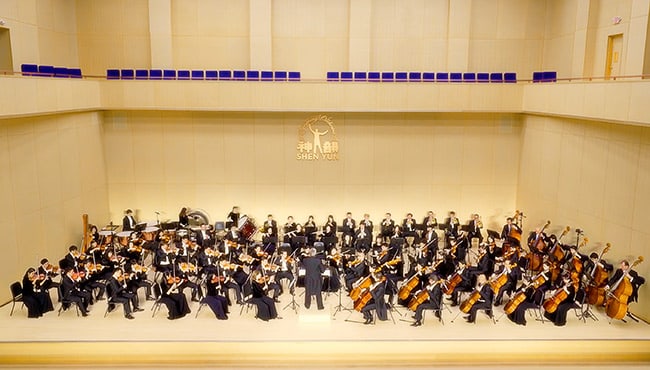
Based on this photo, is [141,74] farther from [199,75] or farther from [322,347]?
[322,347]

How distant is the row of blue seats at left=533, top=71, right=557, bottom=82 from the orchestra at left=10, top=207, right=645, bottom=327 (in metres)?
5.23

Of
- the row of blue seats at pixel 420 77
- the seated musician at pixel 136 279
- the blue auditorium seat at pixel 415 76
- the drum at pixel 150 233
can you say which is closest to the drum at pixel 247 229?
the drum at pixel 150 233

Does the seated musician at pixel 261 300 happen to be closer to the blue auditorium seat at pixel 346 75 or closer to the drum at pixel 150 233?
the drum at pixel 150 233

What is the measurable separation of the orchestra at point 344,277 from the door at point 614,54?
5072 millimetres

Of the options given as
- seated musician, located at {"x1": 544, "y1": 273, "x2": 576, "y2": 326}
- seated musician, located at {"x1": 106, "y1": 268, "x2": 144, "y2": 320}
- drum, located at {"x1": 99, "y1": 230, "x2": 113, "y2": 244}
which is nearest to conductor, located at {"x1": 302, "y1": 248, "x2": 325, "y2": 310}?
seated musician, located at {"x1": 106, "y1": 268, "x2": 144, "y2": 320}

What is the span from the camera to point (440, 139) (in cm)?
1719

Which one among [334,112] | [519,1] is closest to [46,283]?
[334,112]

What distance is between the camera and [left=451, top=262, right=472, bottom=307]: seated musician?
11281mm

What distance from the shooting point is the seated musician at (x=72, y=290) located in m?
10.9

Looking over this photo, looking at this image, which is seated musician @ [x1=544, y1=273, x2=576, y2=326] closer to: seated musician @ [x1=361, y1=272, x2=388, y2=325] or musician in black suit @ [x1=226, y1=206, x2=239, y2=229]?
seated musician @ [x1=361, y1=272, x2=388, y2=325]

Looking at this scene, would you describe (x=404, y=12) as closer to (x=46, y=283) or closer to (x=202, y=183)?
(x=202, y=183)

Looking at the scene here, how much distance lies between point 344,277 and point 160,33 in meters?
10.9

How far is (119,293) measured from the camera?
36.2ft

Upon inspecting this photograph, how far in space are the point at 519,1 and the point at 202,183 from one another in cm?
1265
